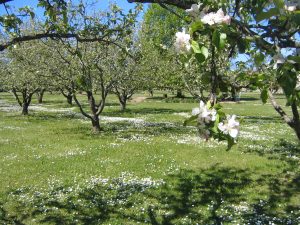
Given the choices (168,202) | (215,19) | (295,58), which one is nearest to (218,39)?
(215,19)

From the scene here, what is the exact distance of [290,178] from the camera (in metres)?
12.8

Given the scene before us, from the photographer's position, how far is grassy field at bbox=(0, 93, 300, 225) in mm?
9445

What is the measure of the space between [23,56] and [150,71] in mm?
15629

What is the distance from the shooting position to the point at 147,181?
12320 mm

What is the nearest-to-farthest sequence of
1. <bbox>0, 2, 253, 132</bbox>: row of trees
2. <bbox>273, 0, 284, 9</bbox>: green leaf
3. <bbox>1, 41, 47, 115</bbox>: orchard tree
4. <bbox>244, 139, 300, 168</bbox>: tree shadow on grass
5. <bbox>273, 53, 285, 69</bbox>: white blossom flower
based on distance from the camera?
1. <bbox>273, 0, 284, 9</bbox>: green leaf
2. <bbox>273, 53, 285, 69</bbox>: white blossom flower
3. <bbox>244, 139, 300, 168</bbox>: tree shadow on grass
4. <bbox>0, 2, 253, 132</bbox>: row of trees
5. <bbox>1, 41, 47, 115</bbox>: orchard tree

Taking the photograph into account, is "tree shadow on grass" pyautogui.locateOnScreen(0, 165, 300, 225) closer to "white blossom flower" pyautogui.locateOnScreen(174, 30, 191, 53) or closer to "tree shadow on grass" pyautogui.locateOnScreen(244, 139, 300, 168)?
"tree shadow on grass" pyautogui.locateOnScreen(244, 139, 300, 168)

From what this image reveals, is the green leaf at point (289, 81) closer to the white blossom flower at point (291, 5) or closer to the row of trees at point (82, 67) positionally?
the white blossom flower at point (291, 5)

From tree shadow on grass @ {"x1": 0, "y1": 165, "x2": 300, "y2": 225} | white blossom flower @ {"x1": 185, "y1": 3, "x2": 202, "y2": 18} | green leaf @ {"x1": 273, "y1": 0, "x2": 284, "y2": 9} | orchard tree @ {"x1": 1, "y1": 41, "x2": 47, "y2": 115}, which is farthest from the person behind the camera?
orchard tree @ {"x1": 1, "y1": 41, "x2": 47, "y2": 115}

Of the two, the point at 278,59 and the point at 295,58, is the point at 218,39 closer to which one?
the point at 278,59

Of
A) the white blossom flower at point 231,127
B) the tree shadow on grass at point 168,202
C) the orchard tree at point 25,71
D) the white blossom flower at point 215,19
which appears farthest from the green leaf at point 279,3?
the orchard tree at point 25,71

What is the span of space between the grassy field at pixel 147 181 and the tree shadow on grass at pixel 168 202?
0.03m

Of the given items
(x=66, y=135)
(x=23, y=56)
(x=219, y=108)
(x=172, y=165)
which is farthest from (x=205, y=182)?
(x=23, y=56)

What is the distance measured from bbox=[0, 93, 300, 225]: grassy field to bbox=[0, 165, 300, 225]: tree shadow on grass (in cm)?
3

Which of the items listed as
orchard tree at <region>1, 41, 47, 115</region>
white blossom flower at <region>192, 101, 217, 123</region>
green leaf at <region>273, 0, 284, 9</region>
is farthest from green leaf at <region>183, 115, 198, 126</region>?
orchard tree at <region>1, 41, 47, 115</region>
